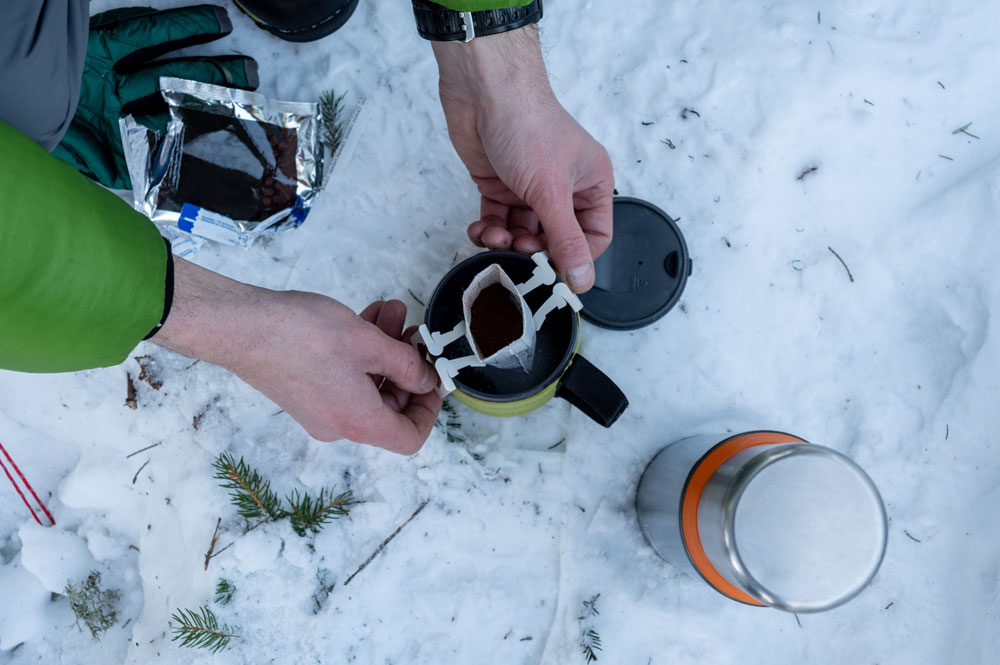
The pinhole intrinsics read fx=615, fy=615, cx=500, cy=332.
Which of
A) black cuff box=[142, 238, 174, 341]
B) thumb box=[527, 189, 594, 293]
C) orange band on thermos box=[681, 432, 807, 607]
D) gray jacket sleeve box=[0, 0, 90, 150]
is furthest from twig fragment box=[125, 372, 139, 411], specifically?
orange band on thermos box=[681, 432, 807, 607]

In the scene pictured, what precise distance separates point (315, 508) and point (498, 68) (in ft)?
3.55

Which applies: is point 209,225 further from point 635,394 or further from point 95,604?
point 635,394

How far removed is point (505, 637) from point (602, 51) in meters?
1.53

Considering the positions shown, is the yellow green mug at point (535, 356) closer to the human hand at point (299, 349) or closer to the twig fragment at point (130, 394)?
the human hand at point (299, 349)

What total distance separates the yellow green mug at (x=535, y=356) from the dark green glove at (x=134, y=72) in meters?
0.94

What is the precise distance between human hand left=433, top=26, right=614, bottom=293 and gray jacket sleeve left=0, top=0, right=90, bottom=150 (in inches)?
27.1

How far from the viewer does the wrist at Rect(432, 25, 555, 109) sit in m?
Result: 1.24

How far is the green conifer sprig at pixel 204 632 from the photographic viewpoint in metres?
1.43

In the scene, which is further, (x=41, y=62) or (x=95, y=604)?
(x=95, y=604)

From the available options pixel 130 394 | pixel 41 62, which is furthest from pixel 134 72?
pixel 130 394

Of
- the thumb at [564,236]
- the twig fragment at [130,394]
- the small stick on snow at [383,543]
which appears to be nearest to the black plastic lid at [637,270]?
the thumb at [564,236]

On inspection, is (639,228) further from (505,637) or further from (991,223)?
(505,637)

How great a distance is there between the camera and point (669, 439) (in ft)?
5.01

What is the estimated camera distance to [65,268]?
793 millimetres
